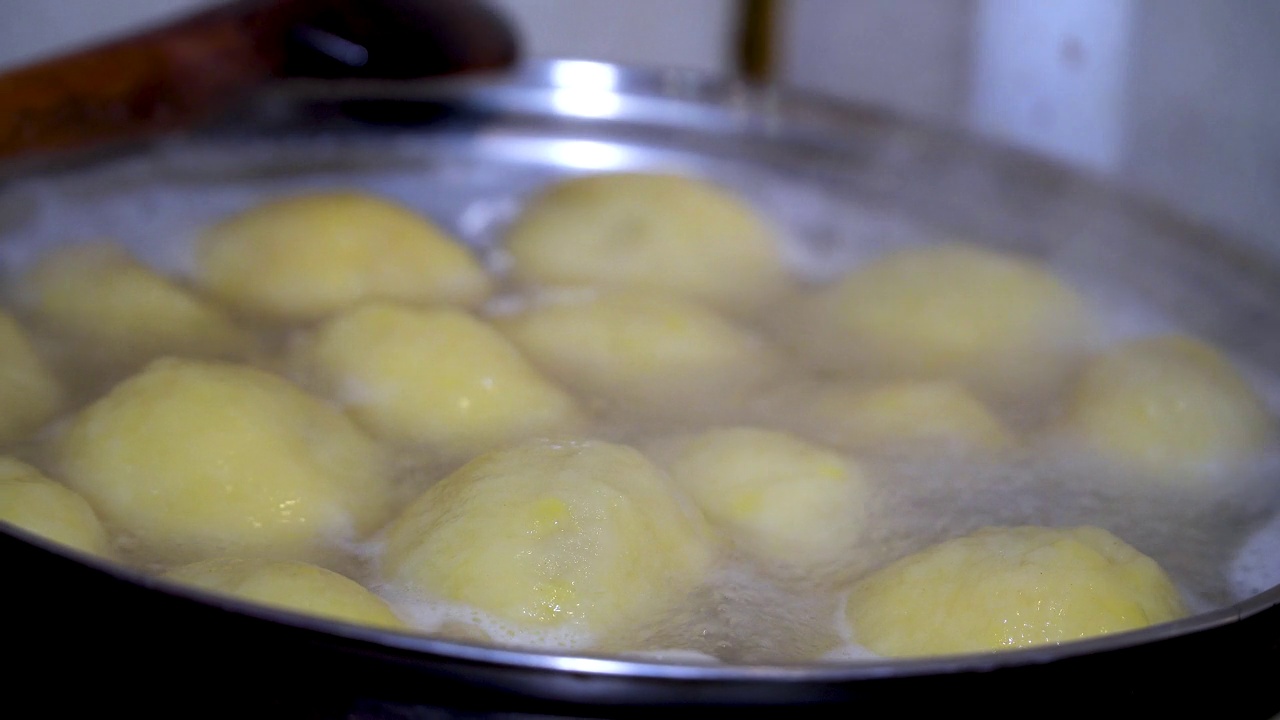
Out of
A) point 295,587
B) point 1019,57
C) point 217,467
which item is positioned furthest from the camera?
point 1019,57

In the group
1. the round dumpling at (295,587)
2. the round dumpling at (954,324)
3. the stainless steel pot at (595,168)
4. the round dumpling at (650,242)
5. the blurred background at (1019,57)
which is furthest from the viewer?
the blurred background at (1019,57)

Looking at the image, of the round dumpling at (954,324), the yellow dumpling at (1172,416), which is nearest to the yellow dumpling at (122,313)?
the round dumpling at (954,324)

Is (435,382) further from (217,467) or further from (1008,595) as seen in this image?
(1008,595)

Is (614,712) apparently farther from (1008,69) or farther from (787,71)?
(787,71)

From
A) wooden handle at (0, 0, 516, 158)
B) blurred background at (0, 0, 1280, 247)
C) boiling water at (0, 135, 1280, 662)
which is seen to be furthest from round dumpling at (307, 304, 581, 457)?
blurred background at (0, 0, 1280, 247)

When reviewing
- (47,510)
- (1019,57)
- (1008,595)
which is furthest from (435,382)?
(1019,57)

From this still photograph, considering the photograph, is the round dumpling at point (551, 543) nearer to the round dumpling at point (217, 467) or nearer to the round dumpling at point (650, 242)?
the round dumpling at point (217, 467)

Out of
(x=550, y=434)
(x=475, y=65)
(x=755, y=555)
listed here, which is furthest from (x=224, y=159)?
(x=755, y=555)
